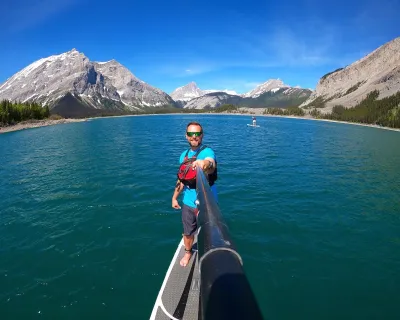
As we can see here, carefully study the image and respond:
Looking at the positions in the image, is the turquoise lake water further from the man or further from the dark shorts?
the dark shorts

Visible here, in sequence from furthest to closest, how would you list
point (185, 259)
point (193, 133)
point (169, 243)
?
point (169, 243), point (185, 259), point (193, 133)

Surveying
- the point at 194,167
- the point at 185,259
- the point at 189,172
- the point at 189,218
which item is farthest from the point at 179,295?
the point at 194,167

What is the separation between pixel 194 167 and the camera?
7.54 m

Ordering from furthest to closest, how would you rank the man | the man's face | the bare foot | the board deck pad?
the bare foot → the board deck pad → the man's face → the man

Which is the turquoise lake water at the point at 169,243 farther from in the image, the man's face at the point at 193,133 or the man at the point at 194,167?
the man's face at the point at 193,133

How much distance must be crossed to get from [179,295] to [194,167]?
5.02 m

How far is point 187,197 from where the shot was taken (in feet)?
29.3

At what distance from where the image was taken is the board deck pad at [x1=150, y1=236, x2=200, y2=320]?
836cm

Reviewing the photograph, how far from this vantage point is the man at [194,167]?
6773 millimetres

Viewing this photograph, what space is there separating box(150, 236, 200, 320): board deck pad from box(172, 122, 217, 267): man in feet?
1.53

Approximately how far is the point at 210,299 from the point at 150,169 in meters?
34.1

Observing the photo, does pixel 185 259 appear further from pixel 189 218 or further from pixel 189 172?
pixel 189 172

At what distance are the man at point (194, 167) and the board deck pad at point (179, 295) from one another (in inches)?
18.3

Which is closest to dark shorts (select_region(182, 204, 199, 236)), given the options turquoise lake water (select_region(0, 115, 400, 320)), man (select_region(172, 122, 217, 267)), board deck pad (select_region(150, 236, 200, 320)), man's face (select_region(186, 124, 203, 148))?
man (select_region(172, 122, 217, 267))
